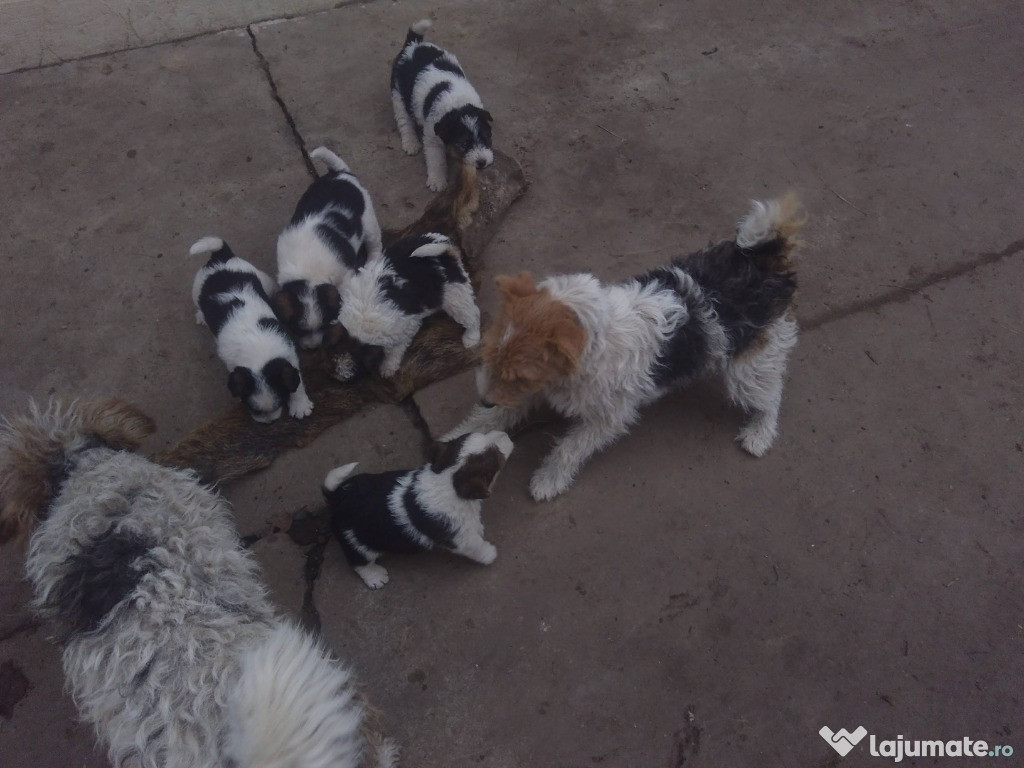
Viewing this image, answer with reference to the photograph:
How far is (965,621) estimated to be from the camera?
3275 mm

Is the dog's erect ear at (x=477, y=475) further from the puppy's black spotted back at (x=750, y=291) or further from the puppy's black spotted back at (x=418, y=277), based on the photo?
the puppy's black spotted back at (x=750, y=291)

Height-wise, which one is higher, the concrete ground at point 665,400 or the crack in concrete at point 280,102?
the crack in concrete at point 280,102

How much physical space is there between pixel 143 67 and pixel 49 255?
6.84ft

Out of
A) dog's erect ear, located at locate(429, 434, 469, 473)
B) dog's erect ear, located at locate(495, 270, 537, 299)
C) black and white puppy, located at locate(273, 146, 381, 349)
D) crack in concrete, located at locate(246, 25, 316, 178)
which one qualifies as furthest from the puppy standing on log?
crack in concrete, located at locate(246, 25, 316, 178)

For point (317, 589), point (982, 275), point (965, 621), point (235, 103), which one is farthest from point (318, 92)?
point (965, 621)

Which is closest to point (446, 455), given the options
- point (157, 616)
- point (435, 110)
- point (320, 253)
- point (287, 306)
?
point (157, 616)

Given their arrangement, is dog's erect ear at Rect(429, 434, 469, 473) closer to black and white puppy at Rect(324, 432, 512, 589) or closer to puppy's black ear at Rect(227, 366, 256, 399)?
black and white puppy at Rect(324, 432, 512, 589)

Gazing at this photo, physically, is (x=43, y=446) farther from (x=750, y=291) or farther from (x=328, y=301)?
(x=750, y=291)

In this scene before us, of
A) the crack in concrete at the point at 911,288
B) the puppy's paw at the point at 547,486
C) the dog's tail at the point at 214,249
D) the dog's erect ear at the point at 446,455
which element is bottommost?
the crack in concrete at the point at 911,288

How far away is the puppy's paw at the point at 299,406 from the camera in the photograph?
3.62 meters

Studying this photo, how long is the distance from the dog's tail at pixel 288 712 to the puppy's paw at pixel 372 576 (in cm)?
109

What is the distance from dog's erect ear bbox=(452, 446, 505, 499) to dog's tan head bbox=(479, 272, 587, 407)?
0.27 meters

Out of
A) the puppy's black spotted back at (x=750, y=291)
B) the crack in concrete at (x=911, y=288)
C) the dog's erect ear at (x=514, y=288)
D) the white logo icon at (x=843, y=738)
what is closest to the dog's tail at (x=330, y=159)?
→ the dog's erect ear at (x=514, y=288)

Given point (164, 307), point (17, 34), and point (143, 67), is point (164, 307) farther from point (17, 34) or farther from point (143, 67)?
point (17, 34)
